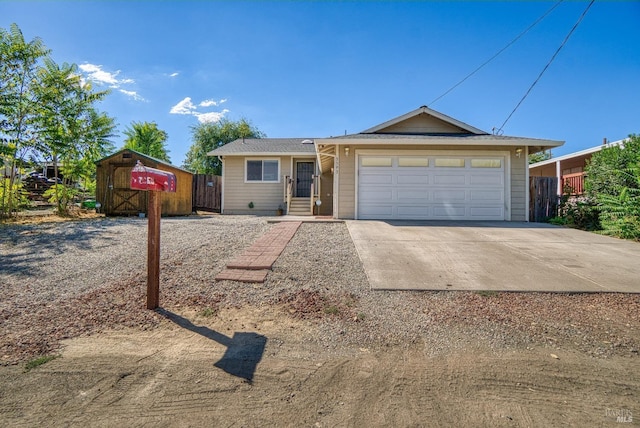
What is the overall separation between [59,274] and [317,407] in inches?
168

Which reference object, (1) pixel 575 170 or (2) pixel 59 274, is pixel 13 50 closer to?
(2) pixel 59 274

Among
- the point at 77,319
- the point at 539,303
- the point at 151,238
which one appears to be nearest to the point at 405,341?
the point at 539,303

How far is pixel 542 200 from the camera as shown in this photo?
957cm

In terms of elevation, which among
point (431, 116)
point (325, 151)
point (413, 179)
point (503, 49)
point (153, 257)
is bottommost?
point (153, 257)

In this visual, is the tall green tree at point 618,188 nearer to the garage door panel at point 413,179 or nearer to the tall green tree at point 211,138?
the garage door panel at point 413,179

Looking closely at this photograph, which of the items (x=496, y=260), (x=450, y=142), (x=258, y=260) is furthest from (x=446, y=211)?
(x=258, y=260)

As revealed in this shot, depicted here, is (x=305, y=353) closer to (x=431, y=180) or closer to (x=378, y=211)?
(x=378, y=211)

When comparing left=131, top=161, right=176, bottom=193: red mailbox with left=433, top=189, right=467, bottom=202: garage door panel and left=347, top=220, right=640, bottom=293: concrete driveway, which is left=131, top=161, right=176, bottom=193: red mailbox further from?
left=433, top=189, right=467, bottom=202: garage door panel

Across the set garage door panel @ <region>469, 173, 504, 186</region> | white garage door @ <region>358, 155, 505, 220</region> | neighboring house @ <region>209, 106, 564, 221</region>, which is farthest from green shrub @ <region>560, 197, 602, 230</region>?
garage door panel @ <region>469, 173, 504, 186</region>

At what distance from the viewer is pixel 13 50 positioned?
28.7ft

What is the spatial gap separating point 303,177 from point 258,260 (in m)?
9.68

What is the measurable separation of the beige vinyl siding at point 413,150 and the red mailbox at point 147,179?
6599 mm

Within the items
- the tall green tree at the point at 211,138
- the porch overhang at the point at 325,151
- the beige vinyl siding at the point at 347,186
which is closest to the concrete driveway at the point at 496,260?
the beige vinyl siding at the point at 347,186

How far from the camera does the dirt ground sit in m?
1.61
